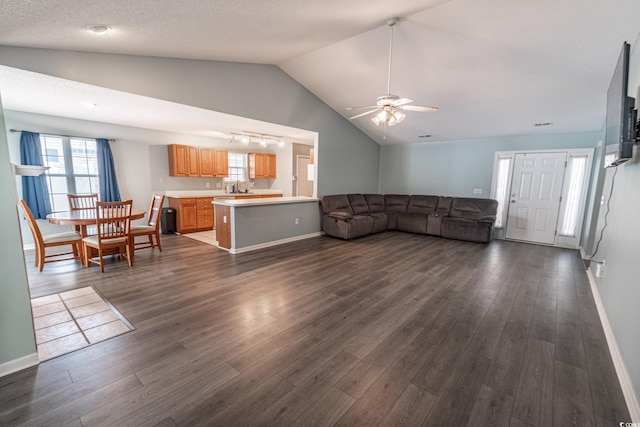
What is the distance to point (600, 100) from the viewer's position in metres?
4.05

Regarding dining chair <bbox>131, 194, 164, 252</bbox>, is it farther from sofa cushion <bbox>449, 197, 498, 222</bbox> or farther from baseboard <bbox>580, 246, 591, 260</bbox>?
baseboard <bbox>580, 246, 591, 260</bbox>

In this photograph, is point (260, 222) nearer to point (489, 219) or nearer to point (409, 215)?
point (409, 215)

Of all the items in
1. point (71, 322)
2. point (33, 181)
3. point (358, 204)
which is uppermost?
point (33, 181)

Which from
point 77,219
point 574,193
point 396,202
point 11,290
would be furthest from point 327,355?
point 574,193

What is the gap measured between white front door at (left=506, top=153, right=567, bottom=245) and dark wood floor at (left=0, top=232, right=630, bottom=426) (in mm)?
2432

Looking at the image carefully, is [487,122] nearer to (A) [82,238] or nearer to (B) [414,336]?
(B) [414,336]

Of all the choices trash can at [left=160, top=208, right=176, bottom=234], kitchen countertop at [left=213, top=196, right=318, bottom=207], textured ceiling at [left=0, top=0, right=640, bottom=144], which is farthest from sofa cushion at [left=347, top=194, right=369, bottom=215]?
trash can at [left=160, top=208, right=176, bottom=234]

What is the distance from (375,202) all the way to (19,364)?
665 centimetres

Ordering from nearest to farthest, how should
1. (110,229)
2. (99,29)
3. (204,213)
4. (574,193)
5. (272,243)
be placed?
1. (99,29)
2. (110,229)
3. (272,243)
4. (574,193)
5. (204,213)

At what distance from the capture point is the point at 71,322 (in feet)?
7.82

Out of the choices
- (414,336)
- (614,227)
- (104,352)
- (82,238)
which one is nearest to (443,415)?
(414,336)

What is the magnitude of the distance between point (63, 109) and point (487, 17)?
609 cm

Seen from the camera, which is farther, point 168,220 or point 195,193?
point 195,193

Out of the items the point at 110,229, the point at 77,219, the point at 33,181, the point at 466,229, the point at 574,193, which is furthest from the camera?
the point at 466,229
